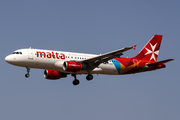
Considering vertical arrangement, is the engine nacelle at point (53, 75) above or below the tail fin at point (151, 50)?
below

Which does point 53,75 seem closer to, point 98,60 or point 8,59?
point 98,60

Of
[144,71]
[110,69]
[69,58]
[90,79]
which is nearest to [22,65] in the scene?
[69,58]

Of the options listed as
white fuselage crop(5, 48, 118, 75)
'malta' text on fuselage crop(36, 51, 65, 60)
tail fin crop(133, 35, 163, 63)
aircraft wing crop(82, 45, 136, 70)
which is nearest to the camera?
aircraft wing crop(82, 45, 136, 70)

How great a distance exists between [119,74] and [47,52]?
40.2 feet

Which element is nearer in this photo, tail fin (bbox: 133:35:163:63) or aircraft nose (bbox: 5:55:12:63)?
aircraft nose (bbox: 5:55:12:63)

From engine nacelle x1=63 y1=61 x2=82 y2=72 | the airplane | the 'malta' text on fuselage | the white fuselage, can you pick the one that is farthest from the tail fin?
the 'malta' text on fuselage

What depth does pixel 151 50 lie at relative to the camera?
54438mm

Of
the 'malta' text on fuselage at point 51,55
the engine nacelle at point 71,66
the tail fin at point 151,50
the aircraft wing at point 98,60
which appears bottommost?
the engine nacelle at point 71,66

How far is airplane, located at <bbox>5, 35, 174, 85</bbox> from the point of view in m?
43.8

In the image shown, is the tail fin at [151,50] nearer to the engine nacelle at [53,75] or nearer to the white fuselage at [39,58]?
the engine nacelle at [53,75]

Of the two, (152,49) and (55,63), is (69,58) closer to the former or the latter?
(55,63)

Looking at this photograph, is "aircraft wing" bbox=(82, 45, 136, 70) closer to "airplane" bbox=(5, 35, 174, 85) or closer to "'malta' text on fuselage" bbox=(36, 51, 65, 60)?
"airplane" bbox=(5, 35, 174, 85)

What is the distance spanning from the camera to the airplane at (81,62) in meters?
43.8

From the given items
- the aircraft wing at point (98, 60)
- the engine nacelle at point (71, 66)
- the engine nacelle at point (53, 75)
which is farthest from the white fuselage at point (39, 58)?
the engine nacelle at point (53, 75)
